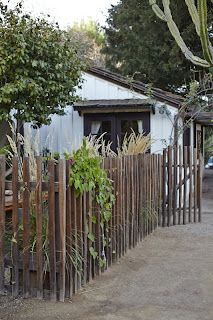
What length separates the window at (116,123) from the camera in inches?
422

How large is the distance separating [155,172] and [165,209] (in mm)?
857

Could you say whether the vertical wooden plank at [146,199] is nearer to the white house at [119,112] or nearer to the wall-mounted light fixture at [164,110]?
the white house at [119,112]

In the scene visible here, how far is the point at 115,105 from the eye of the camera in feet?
34.4

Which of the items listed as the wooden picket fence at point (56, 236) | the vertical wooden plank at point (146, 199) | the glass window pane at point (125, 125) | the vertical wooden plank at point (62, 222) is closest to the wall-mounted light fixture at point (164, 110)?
the glass window pane at point (125, 125)

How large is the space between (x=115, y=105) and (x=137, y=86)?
33.4 inches

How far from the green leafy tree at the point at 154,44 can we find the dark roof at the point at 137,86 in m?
5.21

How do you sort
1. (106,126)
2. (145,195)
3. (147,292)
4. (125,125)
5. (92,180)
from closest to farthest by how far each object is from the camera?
(147,292) < (92,180) < (145,195) < (125,125) < (106,126)

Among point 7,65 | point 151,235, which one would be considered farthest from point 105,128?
point 151,235

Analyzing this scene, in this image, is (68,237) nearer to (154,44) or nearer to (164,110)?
(164,110)

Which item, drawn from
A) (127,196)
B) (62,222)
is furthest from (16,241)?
(127,196)

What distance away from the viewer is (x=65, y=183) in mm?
3641

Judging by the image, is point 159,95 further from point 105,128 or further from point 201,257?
point 201,257

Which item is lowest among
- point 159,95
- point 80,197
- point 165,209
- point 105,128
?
point 165,209

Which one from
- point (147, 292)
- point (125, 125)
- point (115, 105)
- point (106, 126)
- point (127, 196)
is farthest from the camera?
point (106, 126)
